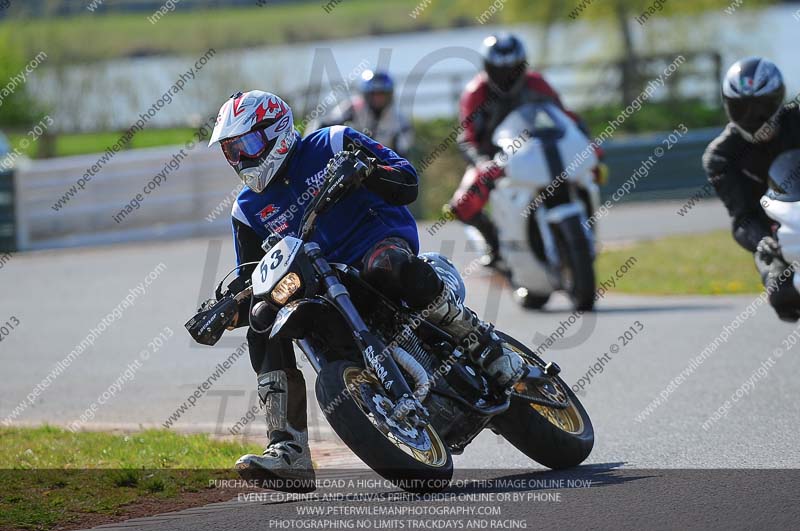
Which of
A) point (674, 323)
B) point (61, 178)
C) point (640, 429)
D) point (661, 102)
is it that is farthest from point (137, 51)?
point (640, 429)

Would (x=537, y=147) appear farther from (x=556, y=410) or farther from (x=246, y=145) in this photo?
(x=246, y=145)

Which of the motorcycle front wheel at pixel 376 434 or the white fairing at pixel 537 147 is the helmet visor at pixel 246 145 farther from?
the white fairing at pixel 537 147

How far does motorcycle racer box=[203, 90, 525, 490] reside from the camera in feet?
20.9

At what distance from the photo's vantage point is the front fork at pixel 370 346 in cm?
606

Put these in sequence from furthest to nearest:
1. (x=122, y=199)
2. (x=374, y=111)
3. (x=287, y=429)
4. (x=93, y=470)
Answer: (x=122, y=199)
(x=374, y=111)
(x=93, y=470)
(x=287, y=429)

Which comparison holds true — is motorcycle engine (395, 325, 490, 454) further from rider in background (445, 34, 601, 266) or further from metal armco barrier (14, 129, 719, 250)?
metal armco barrier (14, 129, 719, 250)

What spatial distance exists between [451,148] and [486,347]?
17563 mm

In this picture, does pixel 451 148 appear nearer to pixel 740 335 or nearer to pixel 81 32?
pixel 81 32

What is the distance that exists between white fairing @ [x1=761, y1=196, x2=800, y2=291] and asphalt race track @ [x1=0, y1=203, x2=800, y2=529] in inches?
34.3

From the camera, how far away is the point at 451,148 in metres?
24.1

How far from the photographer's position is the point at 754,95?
852cm

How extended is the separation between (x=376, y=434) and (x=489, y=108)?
25.4ft

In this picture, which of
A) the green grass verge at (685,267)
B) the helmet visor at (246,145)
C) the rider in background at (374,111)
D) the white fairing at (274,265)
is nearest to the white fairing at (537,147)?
the green grass verge at (685,267)

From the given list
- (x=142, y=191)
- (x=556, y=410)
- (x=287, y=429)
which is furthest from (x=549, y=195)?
(x=142, y=191)
